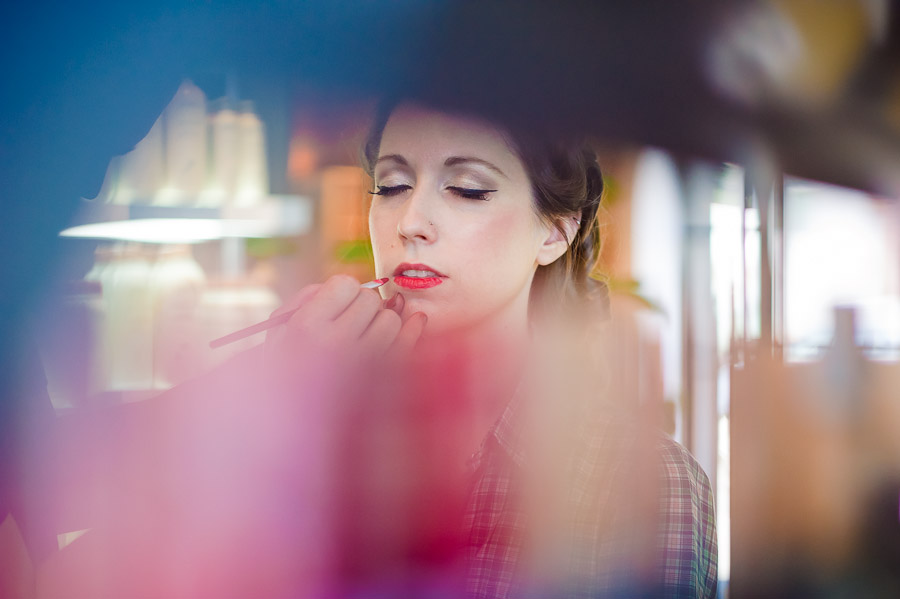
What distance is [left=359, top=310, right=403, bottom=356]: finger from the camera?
2.33ft

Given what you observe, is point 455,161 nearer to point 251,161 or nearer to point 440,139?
point 440,139

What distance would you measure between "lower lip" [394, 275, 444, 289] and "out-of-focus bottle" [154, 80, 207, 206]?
0.78ft

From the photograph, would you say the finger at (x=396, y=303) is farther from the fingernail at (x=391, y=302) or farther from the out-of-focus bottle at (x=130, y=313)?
the out-of-focus bottle at (x=130, y=313)

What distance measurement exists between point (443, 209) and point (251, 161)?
0.21 metres

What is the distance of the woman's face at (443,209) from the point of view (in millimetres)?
715

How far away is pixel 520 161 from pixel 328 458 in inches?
15.9

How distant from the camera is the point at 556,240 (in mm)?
761

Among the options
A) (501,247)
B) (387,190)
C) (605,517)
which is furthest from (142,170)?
(605,517)

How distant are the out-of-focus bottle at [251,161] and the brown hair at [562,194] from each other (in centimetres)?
11

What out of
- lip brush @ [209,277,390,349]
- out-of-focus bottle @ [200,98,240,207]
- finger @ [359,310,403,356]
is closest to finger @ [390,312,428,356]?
finger @ [359,310,403,356]

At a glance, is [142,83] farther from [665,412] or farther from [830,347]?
[830,347]

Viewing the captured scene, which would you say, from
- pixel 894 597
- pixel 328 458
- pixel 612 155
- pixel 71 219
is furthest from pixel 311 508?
pixel 894 597

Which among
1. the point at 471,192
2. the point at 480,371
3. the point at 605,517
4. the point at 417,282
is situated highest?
the point at 471,192

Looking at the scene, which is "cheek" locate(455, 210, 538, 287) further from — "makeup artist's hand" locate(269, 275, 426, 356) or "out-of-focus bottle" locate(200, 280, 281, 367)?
"out-of-focus bottle" locate(200, 280, 281, 367)
